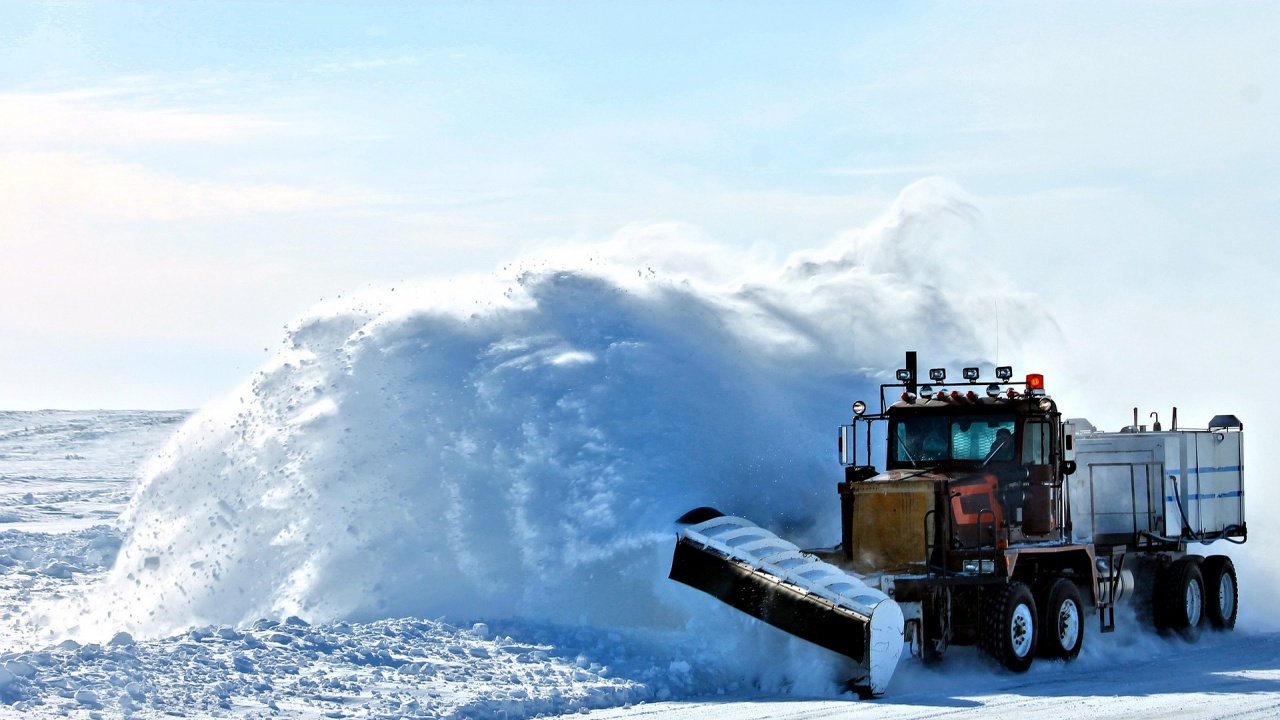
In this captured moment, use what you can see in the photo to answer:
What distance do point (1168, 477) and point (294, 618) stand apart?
9509mm

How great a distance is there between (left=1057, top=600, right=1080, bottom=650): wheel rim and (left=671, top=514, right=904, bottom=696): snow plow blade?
240 cm

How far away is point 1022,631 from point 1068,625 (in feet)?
3.13

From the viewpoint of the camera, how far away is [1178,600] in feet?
53.5

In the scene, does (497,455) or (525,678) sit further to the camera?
(497,455)

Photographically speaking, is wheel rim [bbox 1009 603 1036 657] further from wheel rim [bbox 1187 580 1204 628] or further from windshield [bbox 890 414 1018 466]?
wheel rim [bbox 1187 580 1204 628]

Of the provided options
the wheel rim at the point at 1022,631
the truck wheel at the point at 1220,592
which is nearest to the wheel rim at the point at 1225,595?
the truck wheel at the point at 1220,592

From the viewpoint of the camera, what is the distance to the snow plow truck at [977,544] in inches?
502

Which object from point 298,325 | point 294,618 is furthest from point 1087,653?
point 298,325

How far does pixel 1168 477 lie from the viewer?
16672mm

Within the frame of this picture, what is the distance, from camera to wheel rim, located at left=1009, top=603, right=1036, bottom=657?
13.3 meters

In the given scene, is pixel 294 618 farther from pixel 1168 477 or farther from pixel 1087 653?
pixel 1168 477

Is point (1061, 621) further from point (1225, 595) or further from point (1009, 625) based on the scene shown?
point (1225, 595)

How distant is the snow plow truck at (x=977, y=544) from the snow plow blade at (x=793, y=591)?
0.6 inches

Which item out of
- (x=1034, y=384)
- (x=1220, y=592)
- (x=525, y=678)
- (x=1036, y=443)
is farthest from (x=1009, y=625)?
(x=1220, y=592)
